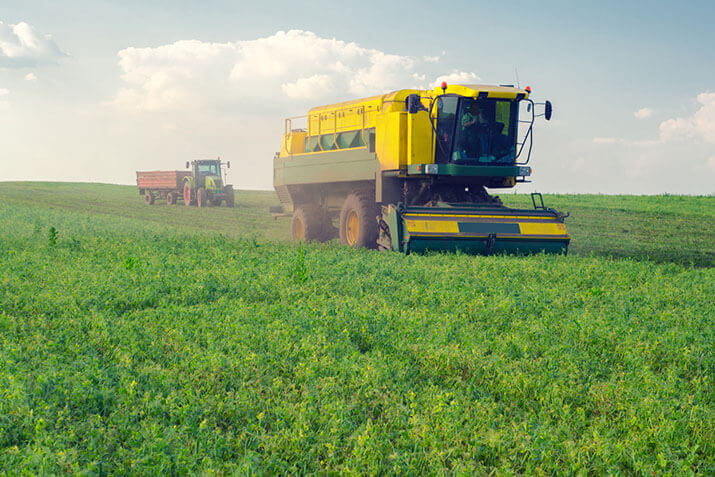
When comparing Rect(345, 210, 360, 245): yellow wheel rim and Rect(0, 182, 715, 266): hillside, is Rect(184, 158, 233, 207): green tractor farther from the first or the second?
Rect(345, 210, 360, 245): yellow wheel rim

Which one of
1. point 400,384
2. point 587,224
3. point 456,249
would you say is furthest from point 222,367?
point 587,224

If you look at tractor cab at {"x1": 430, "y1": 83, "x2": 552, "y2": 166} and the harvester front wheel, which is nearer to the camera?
tractor cab at {"x1": 430, "y1": 83, "x2": 552, "y2": 166}

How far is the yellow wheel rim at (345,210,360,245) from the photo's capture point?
13.9m

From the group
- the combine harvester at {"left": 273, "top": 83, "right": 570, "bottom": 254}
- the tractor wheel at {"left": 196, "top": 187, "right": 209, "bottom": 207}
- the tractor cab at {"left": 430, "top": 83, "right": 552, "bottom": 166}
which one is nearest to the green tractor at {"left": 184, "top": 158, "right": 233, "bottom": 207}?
the tractor wheel at {"left": 196, "top": 187, "right": 209, "bottom": 207}

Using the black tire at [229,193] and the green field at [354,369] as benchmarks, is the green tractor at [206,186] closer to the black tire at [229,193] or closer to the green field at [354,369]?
the black tire at [229,193]

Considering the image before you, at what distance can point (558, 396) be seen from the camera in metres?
4.34

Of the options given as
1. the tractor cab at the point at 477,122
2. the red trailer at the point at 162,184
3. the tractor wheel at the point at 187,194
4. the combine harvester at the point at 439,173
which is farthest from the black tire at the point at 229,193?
the tractor cab at the point at 477,122

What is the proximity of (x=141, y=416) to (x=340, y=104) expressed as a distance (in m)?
12.1

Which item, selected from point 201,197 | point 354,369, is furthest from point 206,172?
point 354,369

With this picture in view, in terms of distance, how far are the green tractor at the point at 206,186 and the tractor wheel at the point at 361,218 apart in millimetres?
18796

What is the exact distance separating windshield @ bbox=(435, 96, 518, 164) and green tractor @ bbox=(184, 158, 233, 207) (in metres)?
21.2

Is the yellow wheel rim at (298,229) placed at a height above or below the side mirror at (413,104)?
below

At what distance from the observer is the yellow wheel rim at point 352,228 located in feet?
45.6

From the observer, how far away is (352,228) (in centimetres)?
1412
